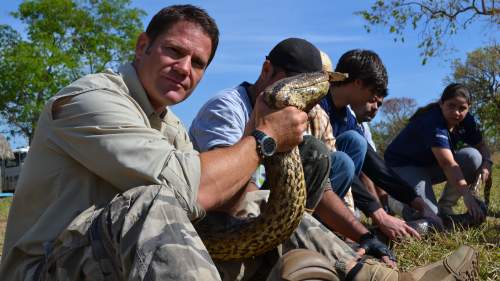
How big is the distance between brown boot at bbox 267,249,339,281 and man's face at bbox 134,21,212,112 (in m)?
0.96

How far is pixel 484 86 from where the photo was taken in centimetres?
3697

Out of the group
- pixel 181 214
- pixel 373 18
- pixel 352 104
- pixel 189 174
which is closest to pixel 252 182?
pixel 189 174

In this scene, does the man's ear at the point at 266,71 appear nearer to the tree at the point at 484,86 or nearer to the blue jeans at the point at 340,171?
the blue jeans at the point at 340,171

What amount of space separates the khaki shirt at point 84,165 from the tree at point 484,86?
3043 cm

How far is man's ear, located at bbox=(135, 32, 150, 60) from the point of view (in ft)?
9.94

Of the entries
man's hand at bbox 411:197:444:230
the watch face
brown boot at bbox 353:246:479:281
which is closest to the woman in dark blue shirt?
man's hand at bbox 411:197:444:230

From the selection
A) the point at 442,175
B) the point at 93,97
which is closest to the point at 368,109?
the point at 442,175

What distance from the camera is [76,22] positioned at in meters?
40.9

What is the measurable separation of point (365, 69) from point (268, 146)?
253 centimetres

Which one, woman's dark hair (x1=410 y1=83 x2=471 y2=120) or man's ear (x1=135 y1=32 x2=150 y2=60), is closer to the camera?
man's ear (x1=135 y1=32 x2=150 y2=60)

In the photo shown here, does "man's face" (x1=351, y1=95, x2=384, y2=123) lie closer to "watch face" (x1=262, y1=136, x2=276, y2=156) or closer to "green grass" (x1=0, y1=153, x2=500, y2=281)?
"green grass" (x1=0, y1=153, x2=500, y2=281)

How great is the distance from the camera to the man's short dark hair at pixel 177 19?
3016 millimetres

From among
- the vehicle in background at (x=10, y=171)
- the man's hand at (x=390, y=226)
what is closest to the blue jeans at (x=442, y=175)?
the man's hand at (x=390, y=226)

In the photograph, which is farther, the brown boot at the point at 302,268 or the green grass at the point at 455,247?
the green grass at the point at 455,247
